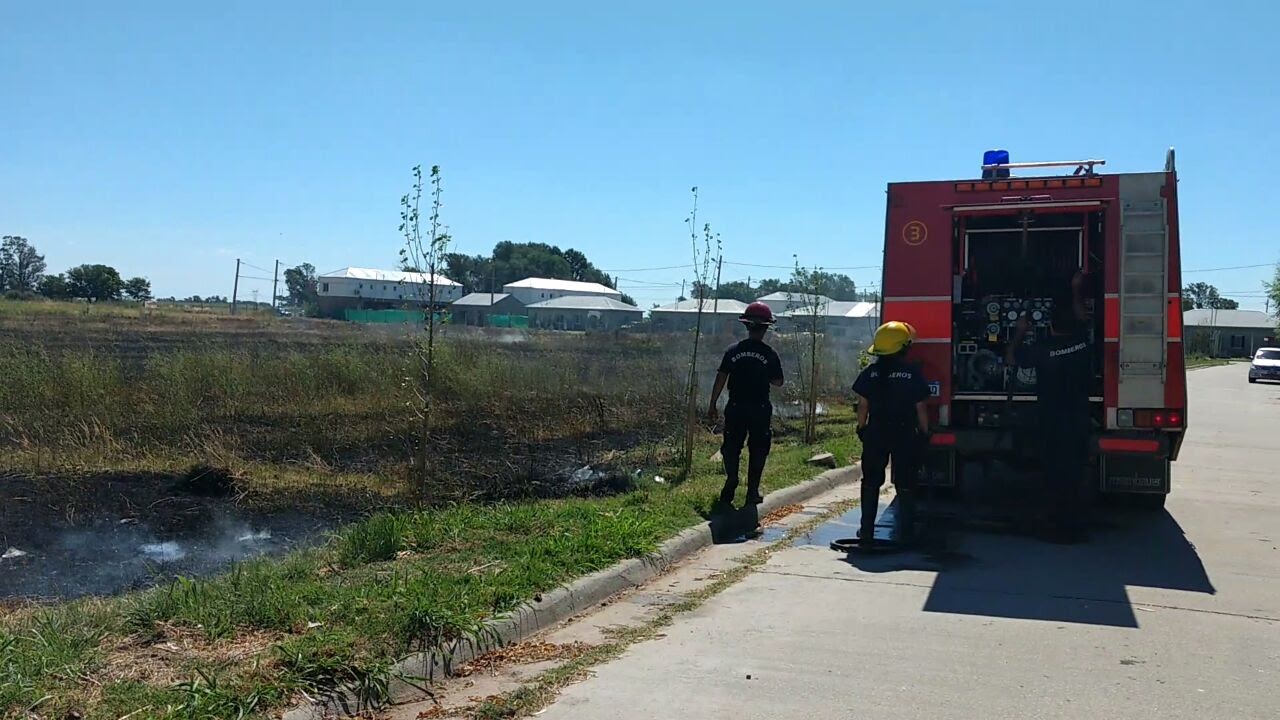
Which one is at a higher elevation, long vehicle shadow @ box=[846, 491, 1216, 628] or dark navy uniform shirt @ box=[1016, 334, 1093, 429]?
dark navy uniform shirt @ box=[1016, 334, 1093, 429]

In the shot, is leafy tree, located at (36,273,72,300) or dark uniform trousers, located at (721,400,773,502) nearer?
dark uniform trousers, located at (721,400,773,502)

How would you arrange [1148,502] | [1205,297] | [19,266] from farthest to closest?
[1205,297]
[19,266]
[1148,502]

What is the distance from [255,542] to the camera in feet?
29.5

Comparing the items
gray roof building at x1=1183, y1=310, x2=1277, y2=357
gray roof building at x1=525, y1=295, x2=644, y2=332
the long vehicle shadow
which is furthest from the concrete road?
gray roof building at x1=1183, y1=310, x2=1277, y2=357

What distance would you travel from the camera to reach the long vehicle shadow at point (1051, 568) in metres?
6.80

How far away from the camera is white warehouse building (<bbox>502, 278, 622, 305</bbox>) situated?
91.5 m

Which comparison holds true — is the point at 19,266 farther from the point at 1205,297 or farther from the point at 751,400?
the point at 1205,297

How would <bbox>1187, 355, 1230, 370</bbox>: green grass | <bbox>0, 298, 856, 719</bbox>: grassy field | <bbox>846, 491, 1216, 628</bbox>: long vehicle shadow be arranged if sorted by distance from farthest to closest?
<bbox>1187, 355, 1230, 370</bbox>: green grass, <bbox>846, 491, 1216, 628</bbox>: long vehicle shadow, <bbox>0, 298, 856, 719</bbox>: grassy field

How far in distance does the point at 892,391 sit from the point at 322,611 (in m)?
4.88

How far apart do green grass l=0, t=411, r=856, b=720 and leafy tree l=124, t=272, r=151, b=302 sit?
262 feet

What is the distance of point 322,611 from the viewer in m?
5.65

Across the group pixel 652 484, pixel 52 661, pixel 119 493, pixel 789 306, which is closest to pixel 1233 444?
pixel 789 306

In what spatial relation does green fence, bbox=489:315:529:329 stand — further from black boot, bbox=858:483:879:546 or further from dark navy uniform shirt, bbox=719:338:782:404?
black boot, bbox=858:483:879:546


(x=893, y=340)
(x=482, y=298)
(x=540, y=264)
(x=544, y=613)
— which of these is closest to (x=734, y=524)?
(x=893, y=340)
